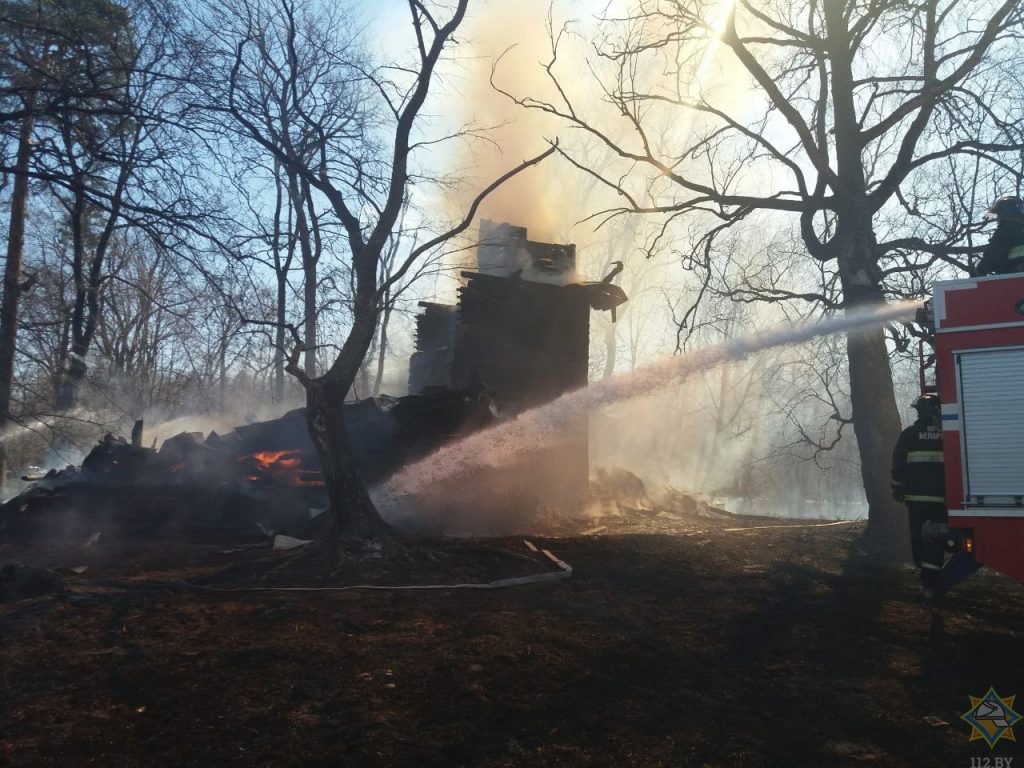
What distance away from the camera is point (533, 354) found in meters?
16.5

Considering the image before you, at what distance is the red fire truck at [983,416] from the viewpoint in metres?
5.23

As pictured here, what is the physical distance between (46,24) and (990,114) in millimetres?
12601

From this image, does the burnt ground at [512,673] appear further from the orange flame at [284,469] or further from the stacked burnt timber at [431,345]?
the stacked burnt timber at [431,345]

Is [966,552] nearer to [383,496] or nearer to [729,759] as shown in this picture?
[729,759]

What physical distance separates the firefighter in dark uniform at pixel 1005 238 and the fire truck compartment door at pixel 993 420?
115cm

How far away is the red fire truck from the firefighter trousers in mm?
306

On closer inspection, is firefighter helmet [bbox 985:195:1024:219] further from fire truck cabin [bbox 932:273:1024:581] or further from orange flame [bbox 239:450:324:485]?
orange flame [bbox 239:450:324:485]

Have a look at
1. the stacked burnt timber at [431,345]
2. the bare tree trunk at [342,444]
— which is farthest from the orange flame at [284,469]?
the stacked burnt timber at [431,345]

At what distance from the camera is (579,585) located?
6855 mm

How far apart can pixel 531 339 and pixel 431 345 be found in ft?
11.8

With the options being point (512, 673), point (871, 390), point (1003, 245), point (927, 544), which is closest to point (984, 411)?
point (927, 544)

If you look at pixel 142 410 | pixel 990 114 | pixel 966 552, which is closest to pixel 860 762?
pixel 966 552

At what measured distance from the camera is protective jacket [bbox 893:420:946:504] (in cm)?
610

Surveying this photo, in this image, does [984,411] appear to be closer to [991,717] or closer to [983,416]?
[983,416]
